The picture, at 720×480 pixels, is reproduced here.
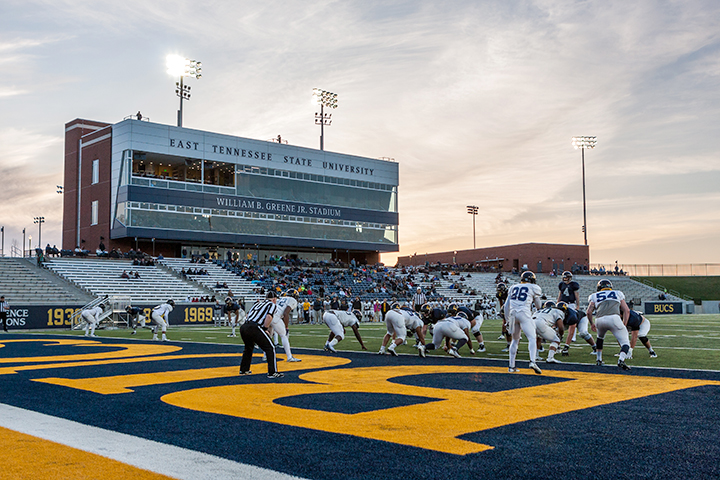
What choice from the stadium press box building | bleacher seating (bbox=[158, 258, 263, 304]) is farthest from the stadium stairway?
the stadium press box building

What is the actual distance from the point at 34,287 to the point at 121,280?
16.5 ft

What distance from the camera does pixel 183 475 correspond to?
420cm

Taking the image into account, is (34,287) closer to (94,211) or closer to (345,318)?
(94,211)

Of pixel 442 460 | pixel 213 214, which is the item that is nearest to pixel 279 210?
pixel 213 214

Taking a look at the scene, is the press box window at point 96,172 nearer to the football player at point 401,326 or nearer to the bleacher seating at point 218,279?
the bleacher seating at point 218,279

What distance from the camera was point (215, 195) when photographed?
162 feet

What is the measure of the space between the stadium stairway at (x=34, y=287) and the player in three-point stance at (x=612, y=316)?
25988 mm

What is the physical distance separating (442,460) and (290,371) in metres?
6.60

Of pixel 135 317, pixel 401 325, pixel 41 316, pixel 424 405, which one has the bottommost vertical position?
pixel 41 316

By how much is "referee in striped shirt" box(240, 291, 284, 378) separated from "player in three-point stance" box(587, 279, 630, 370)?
582cm

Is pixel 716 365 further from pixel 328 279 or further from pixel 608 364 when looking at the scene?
pixel 328 279

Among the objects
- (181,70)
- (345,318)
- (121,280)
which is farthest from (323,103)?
(345,318)

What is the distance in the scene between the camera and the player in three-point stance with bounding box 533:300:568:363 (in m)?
12.0

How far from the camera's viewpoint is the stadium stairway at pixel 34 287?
30.6 metres
